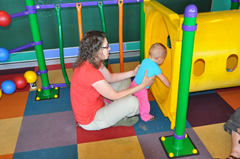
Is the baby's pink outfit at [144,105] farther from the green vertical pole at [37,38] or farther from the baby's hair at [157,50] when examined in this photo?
the green vertical pole at [37,38]

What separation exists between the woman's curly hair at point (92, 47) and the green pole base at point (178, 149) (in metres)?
1.01

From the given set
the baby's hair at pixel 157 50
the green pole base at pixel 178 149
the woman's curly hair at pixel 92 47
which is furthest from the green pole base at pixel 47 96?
the green pole base at pixel 178 149

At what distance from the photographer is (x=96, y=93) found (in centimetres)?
241

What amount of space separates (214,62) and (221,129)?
73cm

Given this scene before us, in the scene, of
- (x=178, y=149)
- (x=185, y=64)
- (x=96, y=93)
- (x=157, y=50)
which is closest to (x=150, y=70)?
(x=157, y=50)

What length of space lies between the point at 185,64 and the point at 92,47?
88 cm

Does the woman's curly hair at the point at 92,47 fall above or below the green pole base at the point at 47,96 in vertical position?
above

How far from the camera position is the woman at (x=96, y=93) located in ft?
7.34

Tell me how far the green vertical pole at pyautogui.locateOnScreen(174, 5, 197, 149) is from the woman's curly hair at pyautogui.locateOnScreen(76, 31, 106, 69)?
0.81 meters

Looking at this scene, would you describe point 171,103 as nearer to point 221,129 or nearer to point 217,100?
point 221,129

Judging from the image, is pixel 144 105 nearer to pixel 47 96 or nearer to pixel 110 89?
pixel 110 89

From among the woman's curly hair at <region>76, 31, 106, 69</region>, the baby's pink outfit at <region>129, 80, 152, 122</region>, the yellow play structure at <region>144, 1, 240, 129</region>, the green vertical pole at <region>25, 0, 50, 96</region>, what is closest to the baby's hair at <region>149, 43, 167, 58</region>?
the yellow play structure at <region>144, 1, 240, 129</region>

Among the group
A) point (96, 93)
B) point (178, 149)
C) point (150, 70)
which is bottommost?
point (178, 149)

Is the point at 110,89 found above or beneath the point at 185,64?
beneath
